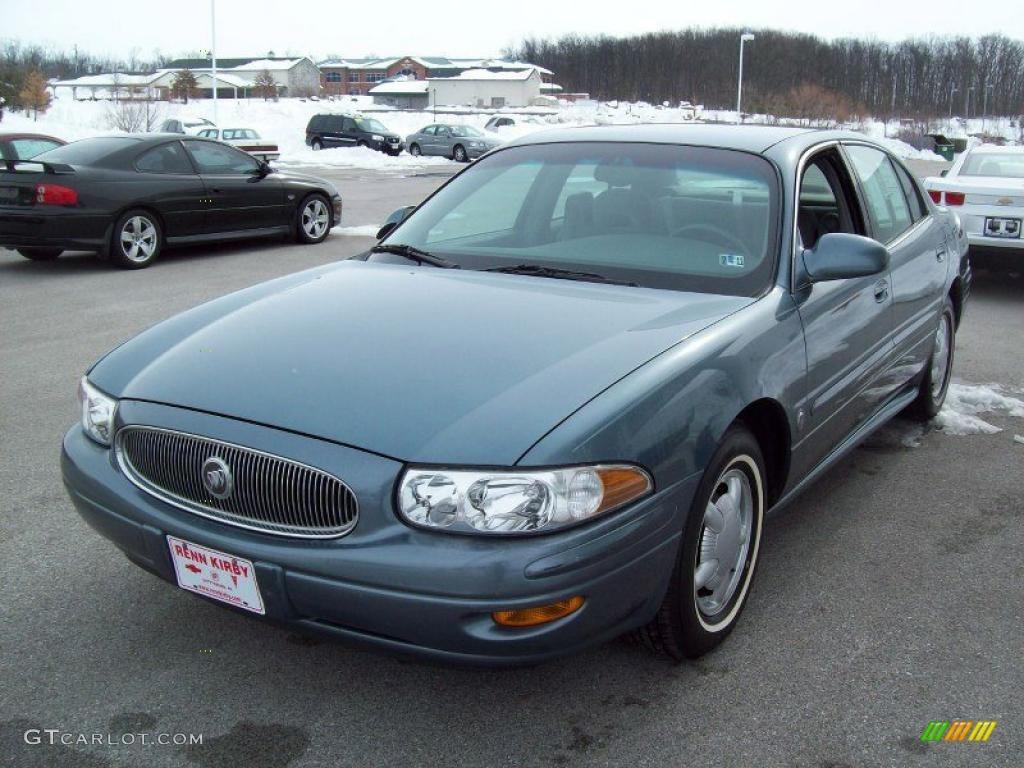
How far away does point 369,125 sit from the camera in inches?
1462

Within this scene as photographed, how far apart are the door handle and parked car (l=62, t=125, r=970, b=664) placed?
25 mm

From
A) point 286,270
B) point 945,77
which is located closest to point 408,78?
point 945,77

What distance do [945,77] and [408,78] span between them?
61.1 metres

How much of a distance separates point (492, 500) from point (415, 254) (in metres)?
1.79

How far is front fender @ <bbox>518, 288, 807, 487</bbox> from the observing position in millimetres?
2406

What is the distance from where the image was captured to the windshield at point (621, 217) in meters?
3.48

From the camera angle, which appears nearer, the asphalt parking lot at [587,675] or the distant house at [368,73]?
the asphalt parking lot at [587,675]

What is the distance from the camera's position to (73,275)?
9867 mm

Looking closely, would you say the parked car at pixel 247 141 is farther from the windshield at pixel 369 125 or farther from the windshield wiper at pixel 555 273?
the windshield wiper at pixel 555 273

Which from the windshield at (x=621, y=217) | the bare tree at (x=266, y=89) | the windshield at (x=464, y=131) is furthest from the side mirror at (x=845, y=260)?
the bare tree at (x=266, y=89)

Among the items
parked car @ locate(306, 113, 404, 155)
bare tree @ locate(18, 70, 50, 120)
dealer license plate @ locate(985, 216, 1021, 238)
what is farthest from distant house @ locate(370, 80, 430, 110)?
dealer license plate @ locate(985, 216, 1021, 238)

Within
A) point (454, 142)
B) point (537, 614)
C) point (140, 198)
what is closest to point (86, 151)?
point (140, 198)

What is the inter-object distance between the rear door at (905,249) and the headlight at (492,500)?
7.98ft

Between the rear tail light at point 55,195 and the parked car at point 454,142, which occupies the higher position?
the parked car at point 454,142
